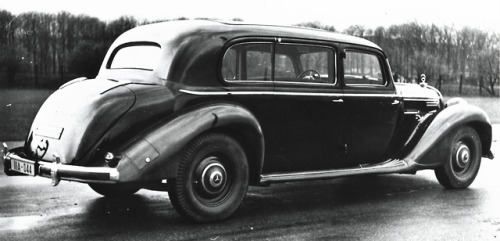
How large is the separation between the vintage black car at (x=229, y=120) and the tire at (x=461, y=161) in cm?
2

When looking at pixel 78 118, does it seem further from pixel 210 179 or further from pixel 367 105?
pixel 367 105

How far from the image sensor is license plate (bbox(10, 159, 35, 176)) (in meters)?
5.01

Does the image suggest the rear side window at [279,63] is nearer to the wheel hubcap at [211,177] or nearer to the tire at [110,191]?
the wheel hubcap at [211,177]

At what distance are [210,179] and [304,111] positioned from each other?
4.31ft

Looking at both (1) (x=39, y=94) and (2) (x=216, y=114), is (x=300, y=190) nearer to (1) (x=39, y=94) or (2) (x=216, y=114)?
(2) (x=216, y=114)

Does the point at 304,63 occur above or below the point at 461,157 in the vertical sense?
above

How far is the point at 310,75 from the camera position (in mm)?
6230

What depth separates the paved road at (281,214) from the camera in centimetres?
480

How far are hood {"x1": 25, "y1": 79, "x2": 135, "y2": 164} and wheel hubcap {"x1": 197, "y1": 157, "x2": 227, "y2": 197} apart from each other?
79 centimetres

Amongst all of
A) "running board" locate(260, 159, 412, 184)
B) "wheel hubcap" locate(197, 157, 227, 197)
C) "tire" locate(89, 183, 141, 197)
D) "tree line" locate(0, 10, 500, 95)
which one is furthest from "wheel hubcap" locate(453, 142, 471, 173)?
"tire" locate(89, 183, 141, 197)

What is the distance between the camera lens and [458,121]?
7109 mm

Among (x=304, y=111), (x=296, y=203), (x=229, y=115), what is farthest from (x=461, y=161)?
(x=229, y=115)

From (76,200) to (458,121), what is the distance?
4.33m

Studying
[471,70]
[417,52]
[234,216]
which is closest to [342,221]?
[234,216]
